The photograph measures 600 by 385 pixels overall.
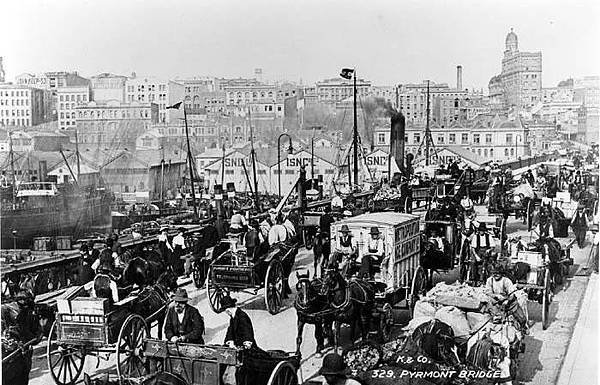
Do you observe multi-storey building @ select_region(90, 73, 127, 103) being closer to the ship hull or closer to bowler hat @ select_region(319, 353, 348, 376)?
the ship hull

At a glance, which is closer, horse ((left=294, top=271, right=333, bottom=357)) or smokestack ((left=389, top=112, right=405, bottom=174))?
horse ((left=294, top=271, right=333, bottom=357))

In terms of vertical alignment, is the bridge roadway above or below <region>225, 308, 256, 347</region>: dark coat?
below

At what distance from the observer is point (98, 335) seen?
473 cm

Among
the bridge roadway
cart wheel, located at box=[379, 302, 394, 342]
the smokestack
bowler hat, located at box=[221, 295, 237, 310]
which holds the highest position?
the smokestack

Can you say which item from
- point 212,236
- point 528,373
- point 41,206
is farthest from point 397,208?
point 41,206

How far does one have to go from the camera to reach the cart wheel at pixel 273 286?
6.35m

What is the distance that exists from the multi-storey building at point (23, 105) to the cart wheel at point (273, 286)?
2.70 metres

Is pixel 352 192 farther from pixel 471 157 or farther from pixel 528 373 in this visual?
pixel 528 373

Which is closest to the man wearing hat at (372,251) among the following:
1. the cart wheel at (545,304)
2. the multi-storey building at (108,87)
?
the cart wheel at (545,304)

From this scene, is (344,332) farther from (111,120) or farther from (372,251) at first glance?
(111,120)

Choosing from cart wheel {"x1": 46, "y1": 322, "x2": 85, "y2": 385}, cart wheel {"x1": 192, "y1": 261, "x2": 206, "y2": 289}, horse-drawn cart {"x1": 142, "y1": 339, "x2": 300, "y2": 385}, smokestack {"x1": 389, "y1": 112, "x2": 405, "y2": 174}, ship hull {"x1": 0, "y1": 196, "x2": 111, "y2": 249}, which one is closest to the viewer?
horse-drawn cart {"x1": 142, "y1": 339, "x2": 300, "y2": 385}

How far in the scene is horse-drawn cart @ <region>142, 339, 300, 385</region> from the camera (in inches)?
156

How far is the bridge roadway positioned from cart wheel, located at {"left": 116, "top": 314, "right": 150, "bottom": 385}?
0.74 feet

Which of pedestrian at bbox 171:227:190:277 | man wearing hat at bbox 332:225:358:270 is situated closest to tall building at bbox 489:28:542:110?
man wearing hat at bbox 332:225:358:270
